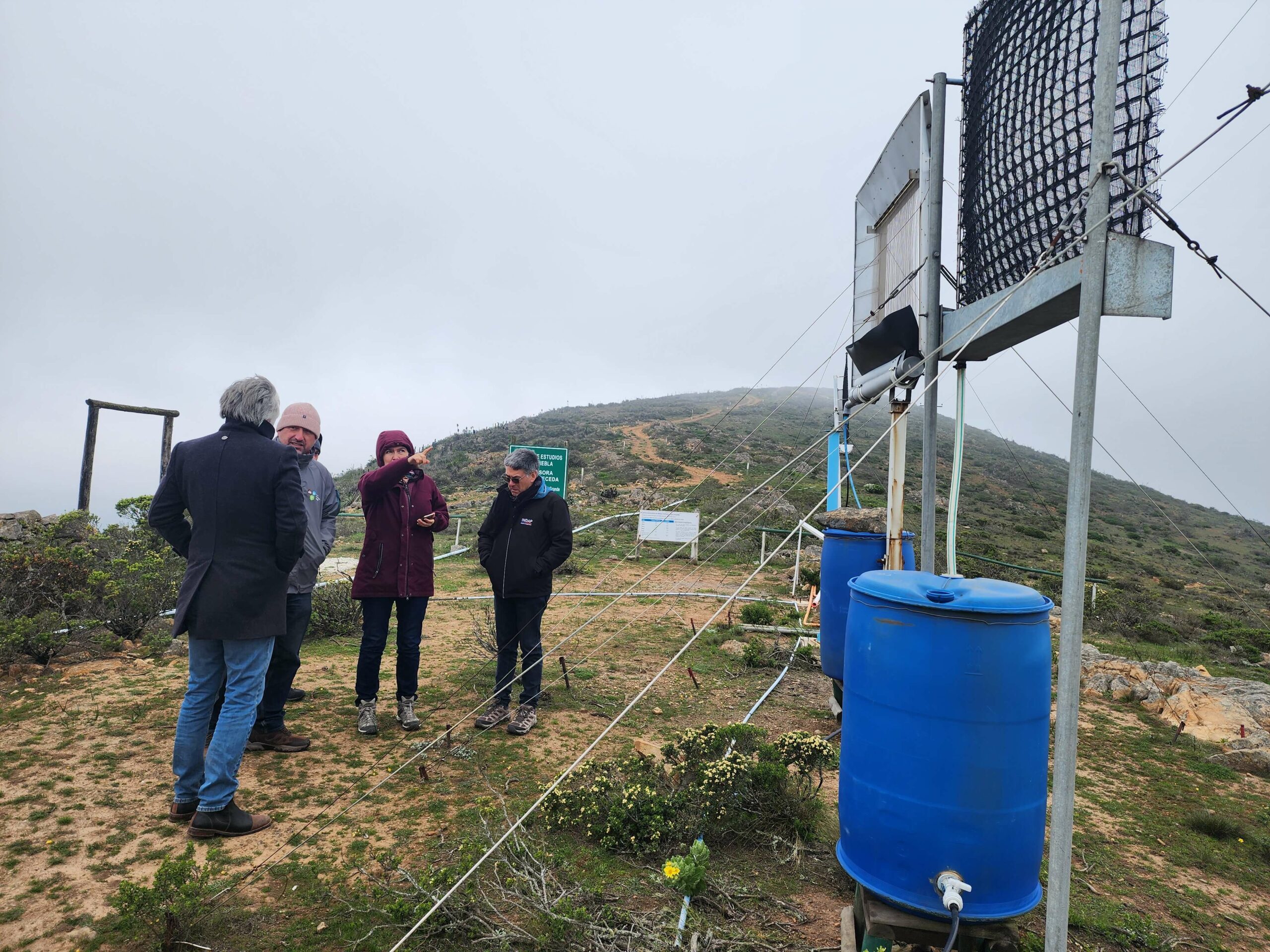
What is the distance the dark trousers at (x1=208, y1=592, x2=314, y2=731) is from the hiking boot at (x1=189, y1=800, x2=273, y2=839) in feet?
2.89

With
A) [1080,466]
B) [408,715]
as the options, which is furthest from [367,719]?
[1080,466]

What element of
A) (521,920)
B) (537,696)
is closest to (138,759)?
(537,696)

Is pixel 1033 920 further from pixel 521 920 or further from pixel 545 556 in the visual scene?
pixel 545 556

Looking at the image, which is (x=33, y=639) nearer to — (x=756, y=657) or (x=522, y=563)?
(x=522, y=563)

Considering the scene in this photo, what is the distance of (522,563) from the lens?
4.00m

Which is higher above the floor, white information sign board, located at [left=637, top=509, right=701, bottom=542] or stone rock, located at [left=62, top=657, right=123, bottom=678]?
white information sign board, located at [left=637, top=509, right=701, bottom=542]

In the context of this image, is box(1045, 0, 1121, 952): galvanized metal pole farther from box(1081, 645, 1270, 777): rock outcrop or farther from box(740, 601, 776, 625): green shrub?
box(740, 601, 776, 625): green shrub

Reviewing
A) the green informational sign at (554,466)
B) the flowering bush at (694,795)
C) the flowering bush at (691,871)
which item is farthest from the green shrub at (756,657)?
the green informational sign at (554,466)

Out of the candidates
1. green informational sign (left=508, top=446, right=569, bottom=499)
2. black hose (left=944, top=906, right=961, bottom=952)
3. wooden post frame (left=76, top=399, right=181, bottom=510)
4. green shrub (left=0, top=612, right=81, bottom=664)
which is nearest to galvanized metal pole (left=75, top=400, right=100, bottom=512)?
wooden post frame (left=76, top=399, right=181, bottom=510)

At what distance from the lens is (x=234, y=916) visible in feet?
7.09

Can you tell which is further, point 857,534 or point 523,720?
point 857,534

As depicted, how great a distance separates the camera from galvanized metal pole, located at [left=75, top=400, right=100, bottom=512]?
682cm

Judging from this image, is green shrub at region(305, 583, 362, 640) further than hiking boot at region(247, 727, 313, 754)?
Yes

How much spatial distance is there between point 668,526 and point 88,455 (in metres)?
8.33
